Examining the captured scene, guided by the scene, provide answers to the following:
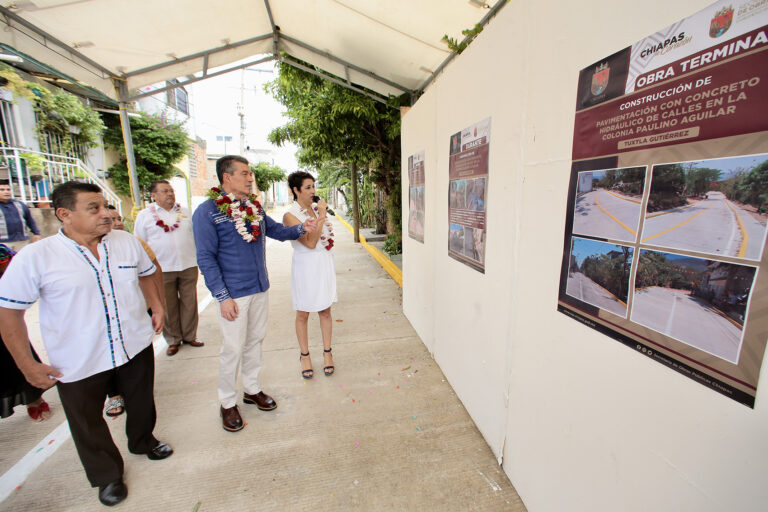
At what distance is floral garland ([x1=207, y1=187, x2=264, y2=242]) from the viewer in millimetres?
2375

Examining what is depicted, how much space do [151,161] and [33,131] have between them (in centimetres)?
439

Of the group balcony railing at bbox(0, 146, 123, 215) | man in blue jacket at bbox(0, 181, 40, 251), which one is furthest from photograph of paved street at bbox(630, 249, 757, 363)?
balcony railing at bbox(0, 146, 123, 215)

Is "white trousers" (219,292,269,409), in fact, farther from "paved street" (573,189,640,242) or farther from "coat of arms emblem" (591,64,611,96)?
"coat of arms emblem" (591,64,611,96)

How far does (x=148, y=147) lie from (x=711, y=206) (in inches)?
582

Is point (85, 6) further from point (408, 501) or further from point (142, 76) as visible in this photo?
point (408, 501)

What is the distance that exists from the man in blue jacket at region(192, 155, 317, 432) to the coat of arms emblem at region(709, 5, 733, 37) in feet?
7.78

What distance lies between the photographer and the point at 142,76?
189 inches

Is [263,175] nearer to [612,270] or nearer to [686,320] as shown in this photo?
[612,270]

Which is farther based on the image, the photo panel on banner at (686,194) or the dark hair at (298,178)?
the dark hair at (298,178)

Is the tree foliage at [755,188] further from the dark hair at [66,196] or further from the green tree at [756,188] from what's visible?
the dark hair at [66,196]

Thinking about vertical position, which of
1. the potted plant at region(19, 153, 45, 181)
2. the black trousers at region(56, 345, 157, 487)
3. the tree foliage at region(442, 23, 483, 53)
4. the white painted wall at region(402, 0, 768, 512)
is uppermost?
the tree foliage at region(442, 23, 483, 53)

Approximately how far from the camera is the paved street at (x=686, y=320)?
2.98 feet

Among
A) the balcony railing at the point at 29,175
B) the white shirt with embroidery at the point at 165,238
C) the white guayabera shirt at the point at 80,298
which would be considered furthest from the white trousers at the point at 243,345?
the balcony railing at the point at 29,175

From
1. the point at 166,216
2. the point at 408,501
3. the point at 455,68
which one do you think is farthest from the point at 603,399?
A: the point at 166,216
